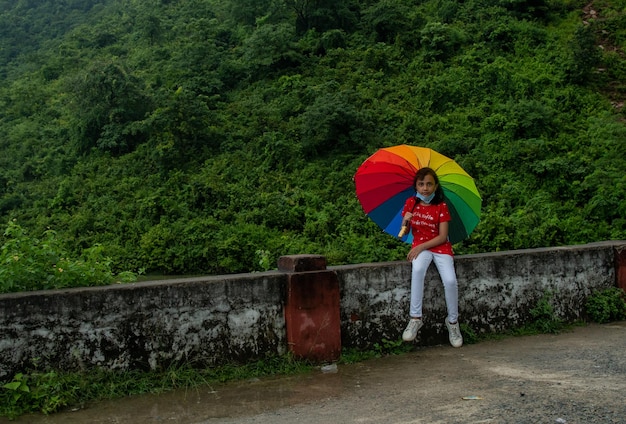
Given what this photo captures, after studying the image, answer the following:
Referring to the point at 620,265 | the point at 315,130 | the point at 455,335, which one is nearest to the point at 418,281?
the point at 455,335

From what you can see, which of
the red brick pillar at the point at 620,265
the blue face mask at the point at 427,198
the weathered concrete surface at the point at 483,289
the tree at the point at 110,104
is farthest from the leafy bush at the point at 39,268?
the tree at the point at 110,104

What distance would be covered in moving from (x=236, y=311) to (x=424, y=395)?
141cm

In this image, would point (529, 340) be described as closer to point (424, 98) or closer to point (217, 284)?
point (217, 284)

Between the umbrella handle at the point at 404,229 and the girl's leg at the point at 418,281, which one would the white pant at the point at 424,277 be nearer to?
the girl's leg at the point at 418,281

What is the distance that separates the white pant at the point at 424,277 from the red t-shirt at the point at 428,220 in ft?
0.21

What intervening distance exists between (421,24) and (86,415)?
1965 centimetres

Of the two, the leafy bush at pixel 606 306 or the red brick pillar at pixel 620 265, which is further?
the red brick pillar at pixel 620 265

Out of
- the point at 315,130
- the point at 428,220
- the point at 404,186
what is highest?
the point at 315,130

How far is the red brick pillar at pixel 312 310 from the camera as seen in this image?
444 centimetres

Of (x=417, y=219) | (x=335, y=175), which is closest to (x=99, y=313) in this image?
(x=417, y=219)

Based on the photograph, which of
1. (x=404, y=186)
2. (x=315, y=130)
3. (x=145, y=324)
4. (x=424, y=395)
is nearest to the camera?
(x=424, y=395)

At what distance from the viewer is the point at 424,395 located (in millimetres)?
3793

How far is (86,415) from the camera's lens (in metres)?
3.62

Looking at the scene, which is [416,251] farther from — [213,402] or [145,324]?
[145,324]
